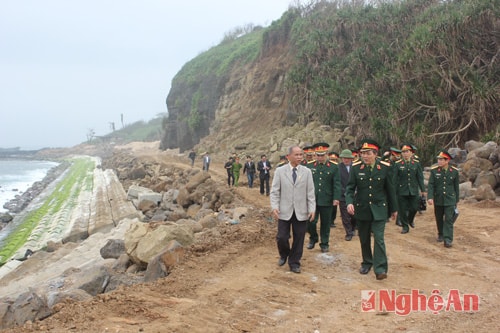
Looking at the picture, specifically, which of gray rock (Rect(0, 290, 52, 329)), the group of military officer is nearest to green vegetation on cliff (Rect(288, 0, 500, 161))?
the group of military officer

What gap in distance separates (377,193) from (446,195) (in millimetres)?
2392

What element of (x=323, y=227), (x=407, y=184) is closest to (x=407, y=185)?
(x=407, y=184)

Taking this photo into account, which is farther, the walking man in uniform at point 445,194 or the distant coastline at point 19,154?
the distant coastline at point 19,154

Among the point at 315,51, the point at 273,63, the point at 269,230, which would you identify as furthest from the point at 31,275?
the point at 273,63

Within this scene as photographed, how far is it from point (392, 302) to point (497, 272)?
2.17 metres

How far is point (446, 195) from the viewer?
738 cm

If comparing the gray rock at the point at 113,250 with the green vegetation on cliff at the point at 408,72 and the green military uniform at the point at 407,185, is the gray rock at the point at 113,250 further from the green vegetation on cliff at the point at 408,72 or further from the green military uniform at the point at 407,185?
the green vegetation on cliff at the point at 408,72

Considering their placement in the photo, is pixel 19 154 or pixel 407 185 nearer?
pixel 407 185

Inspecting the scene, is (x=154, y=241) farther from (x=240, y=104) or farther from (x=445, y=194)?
(x=240, y=104)

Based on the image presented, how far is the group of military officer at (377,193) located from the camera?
5.71 m

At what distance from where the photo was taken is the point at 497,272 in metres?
5.95

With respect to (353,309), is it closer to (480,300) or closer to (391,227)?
(480,300)

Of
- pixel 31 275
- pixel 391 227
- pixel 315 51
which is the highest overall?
pixel 315 51

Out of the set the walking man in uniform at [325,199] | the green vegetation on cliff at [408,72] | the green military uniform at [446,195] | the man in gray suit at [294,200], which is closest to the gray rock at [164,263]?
the man in gray suit at [294,200]
